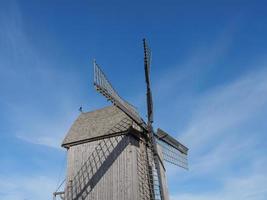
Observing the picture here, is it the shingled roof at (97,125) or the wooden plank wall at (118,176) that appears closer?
the wooden plank wall at (118,176)

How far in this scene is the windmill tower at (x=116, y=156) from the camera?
17.0m

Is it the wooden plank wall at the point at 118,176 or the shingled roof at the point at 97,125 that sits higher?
the shingled roof at the point at 97,125

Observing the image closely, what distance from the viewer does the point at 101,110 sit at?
21156 millimetres

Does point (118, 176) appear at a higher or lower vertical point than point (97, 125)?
lower

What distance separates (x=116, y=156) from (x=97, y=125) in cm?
254

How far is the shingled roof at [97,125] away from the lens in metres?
18.7

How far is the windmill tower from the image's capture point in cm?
1697

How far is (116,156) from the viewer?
17.9 meters

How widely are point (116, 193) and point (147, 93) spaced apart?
526 cm

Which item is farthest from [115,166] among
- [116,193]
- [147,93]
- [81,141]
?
[147,93]

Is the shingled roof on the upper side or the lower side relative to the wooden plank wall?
upper

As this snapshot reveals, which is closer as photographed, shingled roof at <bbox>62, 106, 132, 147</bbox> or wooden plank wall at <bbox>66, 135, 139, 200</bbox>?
wooden plank wall at <bbox>66, 135, 139, 200</bbox>

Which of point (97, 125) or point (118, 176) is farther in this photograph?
point (97, 125)

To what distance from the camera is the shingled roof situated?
61.3ft
